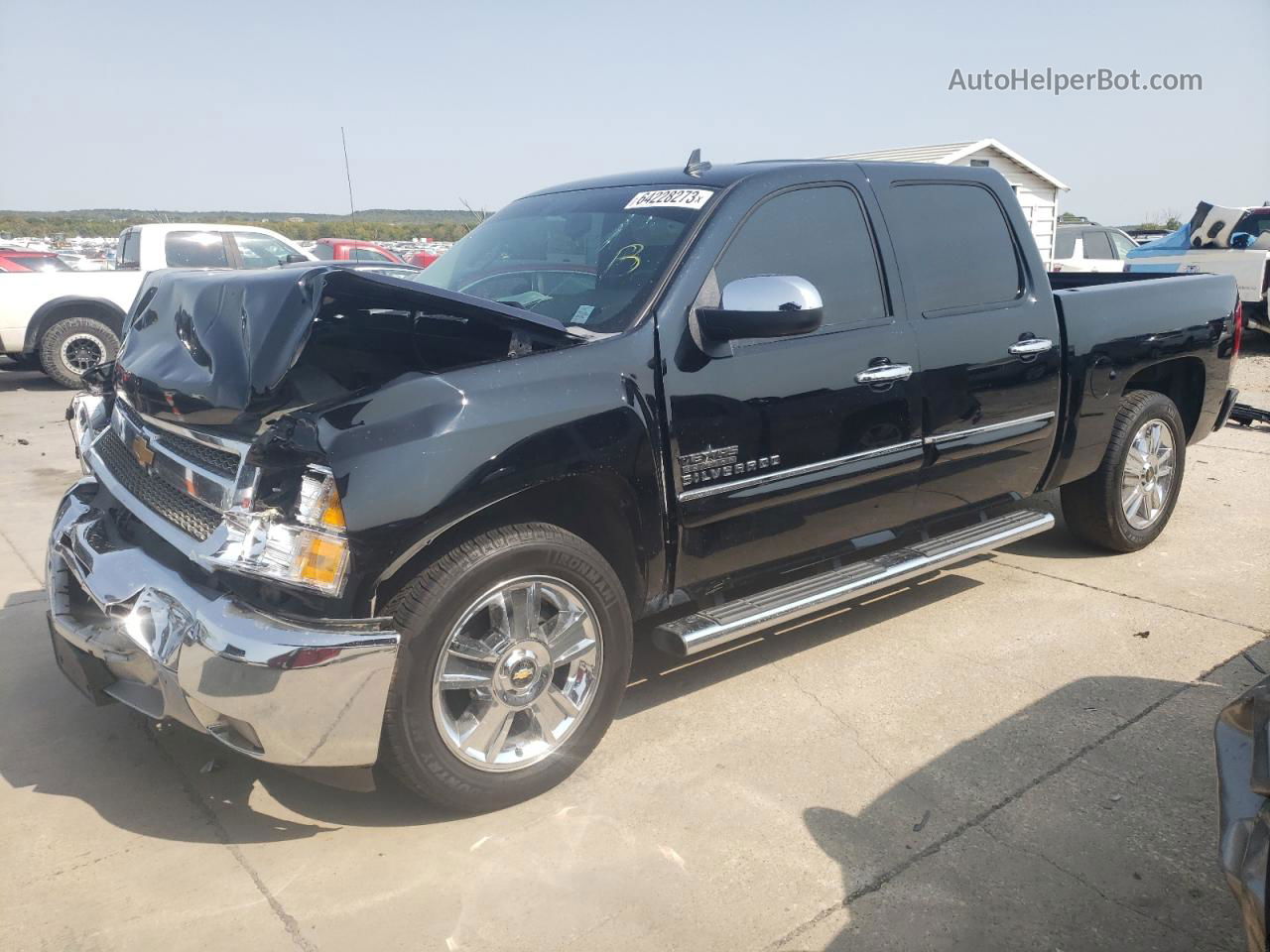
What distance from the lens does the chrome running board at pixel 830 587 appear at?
331cm

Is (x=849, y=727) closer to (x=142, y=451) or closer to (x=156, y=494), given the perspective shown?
(x=156, y=494)

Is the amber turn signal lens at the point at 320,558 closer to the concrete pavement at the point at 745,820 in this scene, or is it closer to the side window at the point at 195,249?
the concrete pavement at the point at 745,820

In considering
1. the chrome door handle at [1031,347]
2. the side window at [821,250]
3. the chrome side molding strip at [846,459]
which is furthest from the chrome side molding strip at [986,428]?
the side window at [821,250]

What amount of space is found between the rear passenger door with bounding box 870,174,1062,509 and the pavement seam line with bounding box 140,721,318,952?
2.76m

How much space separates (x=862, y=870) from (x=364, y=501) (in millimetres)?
1649

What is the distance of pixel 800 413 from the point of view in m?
3.51

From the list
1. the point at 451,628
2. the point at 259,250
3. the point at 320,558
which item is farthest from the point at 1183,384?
the point at 259,250

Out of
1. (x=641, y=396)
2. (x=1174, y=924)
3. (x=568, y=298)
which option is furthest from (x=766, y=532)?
(x=1174, y=924)

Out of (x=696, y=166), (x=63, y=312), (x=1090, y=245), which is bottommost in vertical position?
(x=63, y=312)

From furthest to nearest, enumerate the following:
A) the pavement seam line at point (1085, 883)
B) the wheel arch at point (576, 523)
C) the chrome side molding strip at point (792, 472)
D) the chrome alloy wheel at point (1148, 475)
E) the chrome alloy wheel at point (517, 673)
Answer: the chrome alloy wheel at point (1148, 475), the chrome side molding strip at point (792, 472), the chrome alloy wheel at point (517, 673), the wheel arch at point (576, 523), the pavement seam line at point (1085, 883)

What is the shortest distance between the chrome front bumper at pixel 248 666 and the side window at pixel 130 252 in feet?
34.0

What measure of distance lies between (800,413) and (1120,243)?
18320 millimetres

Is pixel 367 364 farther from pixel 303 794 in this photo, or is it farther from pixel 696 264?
pixel 303 794

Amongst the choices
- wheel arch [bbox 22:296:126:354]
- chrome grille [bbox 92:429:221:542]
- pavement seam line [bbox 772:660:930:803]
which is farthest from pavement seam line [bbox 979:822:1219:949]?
wheel arch [bbox 22:296:126:354]
